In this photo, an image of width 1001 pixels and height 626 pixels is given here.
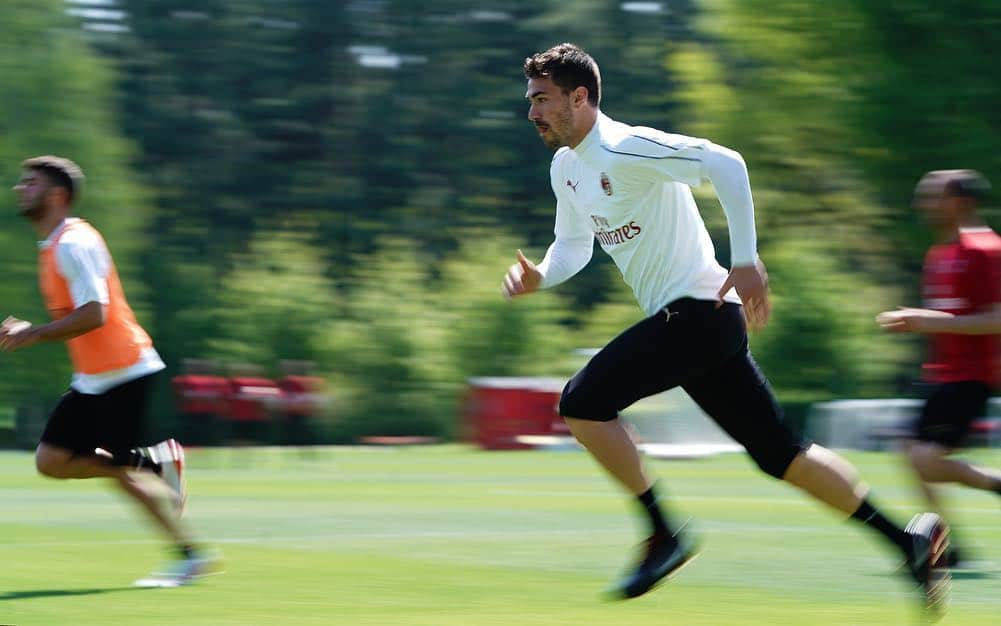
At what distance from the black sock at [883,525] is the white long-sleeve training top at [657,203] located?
0.98 meters

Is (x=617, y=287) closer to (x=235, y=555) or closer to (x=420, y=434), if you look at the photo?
(x=420, y=434)

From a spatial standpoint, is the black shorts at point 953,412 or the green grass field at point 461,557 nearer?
the green grass field at point 461,557

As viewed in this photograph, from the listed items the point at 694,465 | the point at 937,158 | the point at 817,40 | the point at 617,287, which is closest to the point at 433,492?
the point at 694,465

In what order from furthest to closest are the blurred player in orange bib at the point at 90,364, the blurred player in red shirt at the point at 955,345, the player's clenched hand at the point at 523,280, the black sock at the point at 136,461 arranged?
the blurred player in red shirt at the point at 955,345
the black sock at the point at 136,461
the blurred player in orange bib at the point at 90,364
the player's clenched hand at the point at 523,280

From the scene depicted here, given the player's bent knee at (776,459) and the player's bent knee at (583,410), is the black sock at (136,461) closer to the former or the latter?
the player's bent knee at (583,410)

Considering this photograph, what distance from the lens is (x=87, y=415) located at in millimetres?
8594

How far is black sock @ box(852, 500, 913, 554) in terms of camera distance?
7133 millimetres

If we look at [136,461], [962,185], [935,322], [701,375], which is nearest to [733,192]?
[701,375]

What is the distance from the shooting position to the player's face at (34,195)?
8.49 meters

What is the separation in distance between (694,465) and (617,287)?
71.7 feet

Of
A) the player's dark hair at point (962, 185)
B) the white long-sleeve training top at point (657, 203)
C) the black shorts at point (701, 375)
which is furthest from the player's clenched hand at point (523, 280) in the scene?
the player's dark hair at point (962, 185)

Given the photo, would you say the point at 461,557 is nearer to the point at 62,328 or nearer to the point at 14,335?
the point at 62,328

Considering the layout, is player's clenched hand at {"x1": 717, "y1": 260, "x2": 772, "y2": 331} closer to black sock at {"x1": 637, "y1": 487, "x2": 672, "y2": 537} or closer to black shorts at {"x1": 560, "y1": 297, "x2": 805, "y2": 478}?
black shorts at {"x1": 560, "y1": 297, "x2": 805, "y2": 478}

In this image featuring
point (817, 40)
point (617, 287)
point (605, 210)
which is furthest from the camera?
point (617, 287)
